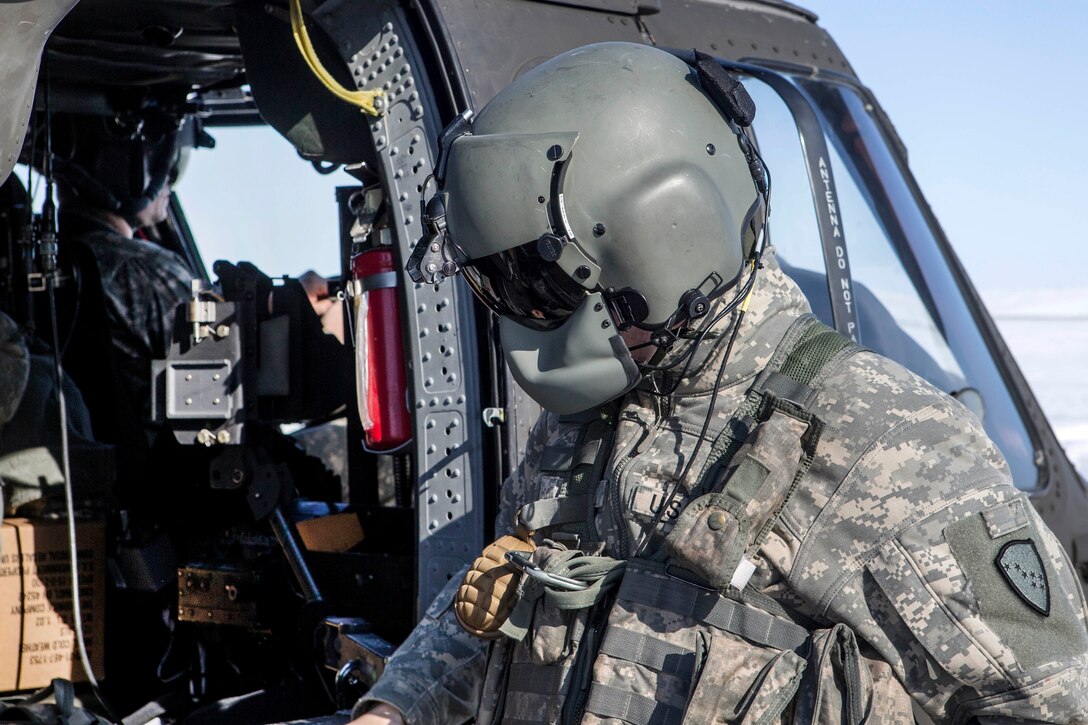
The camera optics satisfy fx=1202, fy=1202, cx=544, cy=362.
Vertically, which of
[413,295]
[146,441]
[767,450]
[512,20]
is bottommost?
[146,441]

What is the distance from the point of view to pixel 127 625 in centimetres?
350

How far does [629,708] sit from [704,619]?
5.8 inches

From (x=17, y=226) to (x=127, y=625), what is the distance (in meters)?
1.26

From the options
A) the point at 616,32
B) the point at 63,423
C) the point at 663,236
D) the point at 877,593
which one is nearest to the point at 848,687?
the point at 877,593

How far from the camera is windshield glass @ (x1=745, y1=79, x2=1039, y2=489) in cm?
297

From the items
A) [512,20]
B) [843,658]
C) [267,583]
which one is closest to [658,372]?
[843,658]

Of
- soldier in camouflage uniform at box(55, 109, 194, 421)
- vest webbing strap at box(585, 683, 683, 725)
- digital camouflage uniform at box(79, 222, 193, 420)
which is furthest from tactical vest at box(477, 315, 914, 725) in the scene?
digital camouflage uniform at box(79, 222, 193, 420)

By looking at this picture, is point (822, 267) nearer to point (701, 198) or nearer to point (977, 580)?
point (701, 198)

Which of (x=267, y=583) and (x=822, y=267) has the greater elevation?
(x=822, y=267)

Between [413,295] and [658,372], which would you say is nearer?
[658,372]

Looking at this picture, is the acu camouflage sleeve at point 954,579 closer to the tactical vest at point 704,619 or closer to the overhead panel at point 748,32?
the tactical vest at point 704,619

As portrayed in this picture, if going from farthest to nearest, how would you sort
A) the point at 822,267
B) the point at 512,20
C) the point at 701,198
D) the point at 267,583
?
the point at 267,583
the point at 822,267
the point at 512,20
the point at 701,198

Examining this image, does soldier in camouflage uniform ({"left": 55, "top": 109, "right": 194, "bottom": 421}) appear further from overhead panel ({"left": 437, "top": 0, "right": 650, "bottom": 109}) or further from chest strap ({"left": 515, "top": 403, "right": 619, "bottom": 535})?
chest strap ({"left": 515, "top": 403, "right": 619, "bottom": 535})

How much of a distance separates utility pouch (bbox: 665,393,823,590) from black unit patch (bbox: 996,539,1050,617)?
242 millimetres
